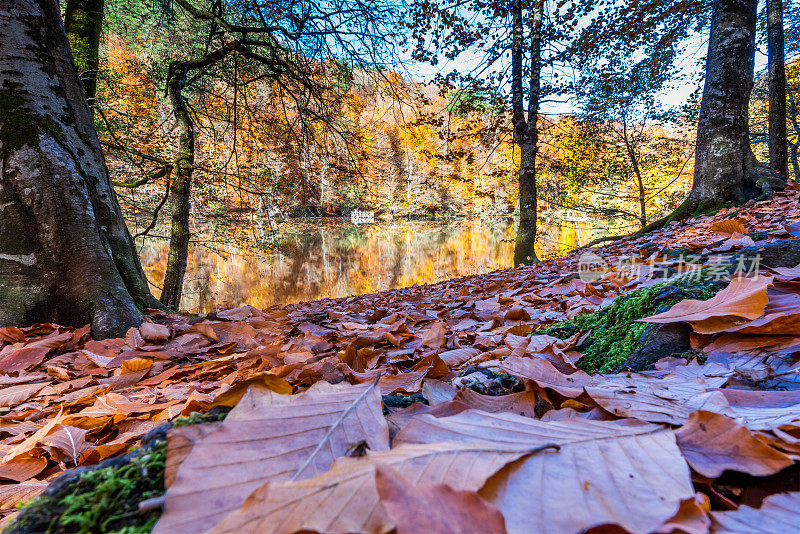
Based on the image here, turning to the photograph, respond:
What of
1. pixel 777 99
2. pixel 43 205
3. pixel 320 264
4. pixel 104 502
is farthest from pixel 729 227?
pixel 320 264

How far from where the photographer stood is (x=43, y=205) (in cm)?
191

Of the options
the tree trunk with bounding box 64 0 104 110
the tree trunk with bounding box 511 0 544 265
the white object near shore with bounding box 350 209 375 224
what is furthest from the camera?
the white object near shore with bounding box 350 209 375 224

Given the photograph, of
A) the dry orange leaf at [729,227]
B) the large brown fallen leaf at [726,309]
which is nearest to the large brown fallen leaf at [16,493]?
the large brown fallen leaf at [726,309]

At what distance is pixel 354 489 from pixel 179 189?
5.68 m

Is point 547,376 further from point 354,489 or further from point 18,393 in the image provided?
point 18,393

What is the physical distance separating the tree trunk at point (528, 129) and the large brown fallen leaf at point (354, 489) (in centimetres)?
710

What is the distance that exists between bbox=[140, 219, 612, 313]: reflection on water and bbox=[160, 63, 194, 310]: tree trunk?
38.6 inches

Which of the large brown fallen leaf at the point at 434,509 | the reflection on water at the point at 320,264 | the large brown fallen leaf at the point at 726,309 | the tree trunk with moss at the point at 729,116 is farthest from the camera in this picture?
the reflection on water at the point at 320,264

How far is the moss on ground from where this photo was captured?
3.24 feet

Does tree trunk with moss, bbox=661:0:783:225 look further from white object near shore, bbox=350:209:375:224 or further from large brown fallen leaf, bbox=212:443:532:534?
white object near shore, bbox=350:209:375:224

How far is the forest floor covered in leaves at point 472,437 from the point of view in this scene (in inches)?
12.1

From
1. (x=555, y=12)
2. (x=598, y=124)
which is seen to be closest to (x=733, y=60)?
(x=555, y=12)

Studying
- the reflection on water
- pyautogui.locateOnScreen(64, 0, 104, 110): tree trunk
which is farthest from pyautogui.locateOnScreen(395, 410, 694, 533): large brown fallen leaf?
the reflection on water

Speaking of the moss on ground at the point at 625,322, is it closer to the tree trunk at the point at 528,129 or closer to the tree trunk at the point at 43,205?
the tree trunk at the point at 43,205
